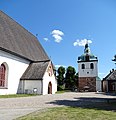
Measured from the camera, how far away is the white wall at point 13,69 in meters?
25.0

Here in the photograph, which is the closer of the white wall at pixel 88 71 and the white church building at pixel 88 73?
the white church building at pixel 88 73

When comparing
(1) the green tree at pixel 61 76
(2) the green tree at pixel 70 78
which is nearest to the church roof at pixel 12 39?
(1) the green tree at pixel 61 76

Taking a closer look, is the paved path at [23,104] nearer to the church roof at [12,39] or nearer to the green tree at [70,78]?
the church roof at [12,39]

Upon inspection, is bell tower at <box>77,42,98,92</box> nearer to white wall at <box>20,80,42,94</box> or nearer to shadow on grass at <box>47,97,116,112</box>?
white wall at <box>20,80,42,94</box>

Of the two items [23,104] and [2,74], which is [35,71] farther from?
[23,104]

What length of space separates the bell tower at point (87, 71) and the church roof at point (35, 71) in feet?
80.5

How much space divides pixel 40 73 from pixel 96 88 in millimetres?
26614

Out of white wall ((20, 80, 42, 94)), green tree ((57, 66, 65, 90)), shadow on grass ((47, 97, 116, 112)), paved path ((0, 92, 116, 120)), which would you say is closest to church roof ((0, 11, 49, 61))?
white wall ((20, 80, 42, 94))

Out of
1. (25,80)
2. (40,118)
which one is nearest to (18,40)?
(25,80)

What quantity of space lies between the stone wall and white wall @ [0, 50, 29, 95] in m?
26.1

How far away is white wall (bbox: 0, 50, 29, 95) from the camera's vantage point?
25.0 m

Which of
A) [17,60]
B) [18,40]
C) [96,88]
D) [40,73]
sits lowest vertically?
[96,88]

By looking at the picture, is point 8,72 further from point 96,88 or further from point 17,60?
point 96,88

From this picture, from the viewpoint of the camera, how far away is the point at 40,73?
94.2ft
